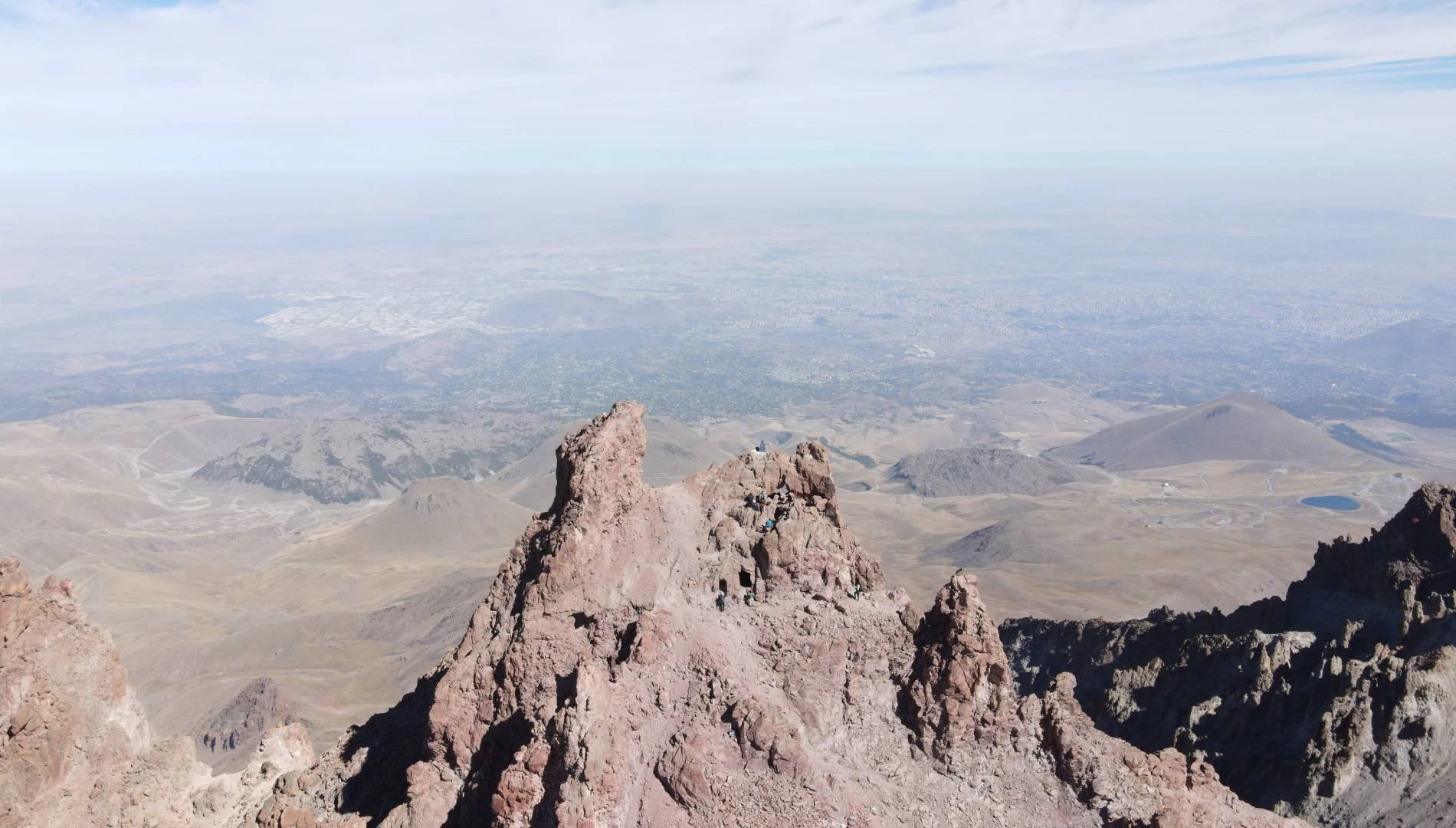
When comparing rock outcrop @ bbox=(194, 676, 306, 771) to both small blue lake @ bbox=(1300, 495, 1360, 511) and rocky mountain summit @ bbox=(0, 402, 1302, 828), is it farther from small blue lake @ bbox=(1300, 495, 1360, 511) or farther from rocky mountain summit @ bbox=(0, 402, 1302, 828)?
small blue lake @ bbox=(1300, 495, 1360, 511)

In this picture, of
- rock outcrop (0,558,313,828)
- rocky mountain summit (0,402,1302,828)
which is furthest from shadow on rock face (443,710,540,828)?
rock outcrop (0,558,313,828)

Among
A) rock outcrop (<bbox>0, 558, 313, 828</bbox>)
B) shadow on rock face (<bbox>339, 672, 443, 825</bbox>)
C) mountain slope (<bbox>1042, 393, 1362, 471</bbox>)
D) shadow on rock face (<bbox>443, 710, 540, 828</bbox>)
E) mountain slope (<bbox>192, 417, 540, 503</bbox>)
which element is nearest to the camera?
shadow on rock face (<bbox>443, 710, 540, 828</bbox>)

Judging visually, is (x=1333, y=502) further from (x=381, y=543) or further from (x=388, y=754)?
(x=388, y=754)

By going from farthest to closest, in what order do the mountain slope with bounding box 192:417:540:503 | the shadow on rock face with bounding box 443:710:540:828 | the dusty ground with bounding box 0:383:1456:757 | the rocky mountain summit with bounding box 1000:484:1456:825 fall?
1. the mountain slope with bounding box 192:417:540:503
2. the dusty ground with bounding box 0:383:1456:757
3. the rocky mountain summit with bounding box 1000:484:1456:825
4. the shadow on rock face with bounding box 443:710:540:828

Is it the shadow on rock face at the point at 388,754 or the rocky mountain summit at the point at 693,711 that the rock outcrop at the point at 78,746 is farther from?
the shadow on rock face at the point at 388,754

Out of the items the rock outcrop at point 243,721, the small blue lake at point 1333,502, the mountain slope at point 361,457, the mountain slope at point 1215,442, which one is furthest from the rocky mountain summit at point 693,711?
the mountain slope at point 1215,442

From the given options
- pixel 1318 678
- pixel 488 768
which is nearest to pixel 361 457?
pixel 1318 678

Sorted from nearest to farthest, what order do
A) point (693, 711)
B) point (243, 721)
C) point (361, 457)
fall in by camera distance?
point (693, 711) → point (243, 721) → point (361, 457)
